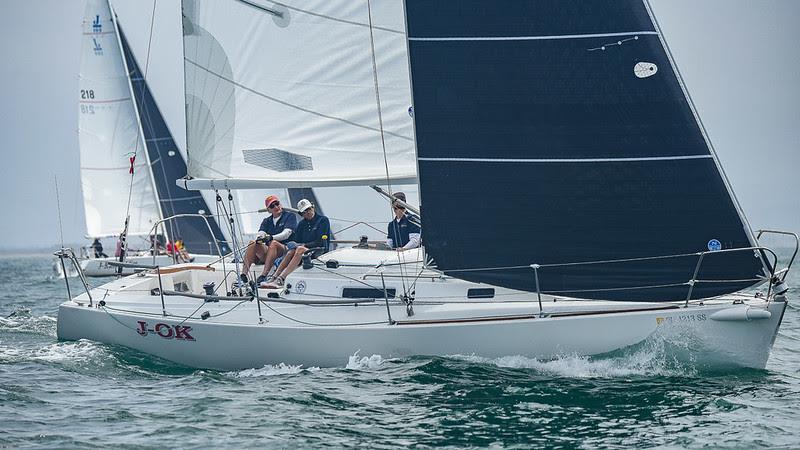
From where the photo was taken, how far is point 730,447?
6.93m

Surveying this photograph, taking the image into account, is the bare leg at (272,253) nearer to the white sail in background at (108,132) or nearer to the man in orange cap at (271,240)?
the man in orange cap at (271,240)

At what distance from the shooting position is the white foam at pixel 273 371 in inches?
381

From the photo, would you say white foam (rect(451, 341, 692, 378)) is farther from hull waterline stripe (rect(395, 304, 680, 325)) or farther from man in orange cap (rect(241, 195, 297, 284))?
man in orange cap (rect(241, 195, 297, 284))

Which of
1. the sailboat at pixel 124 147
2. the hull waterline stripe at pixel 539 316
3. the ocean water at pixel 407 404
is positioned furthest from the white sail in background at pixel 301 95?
the sailboat at pixel 124 147

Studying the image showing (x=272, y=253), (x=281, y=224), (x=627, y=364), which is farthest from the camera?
(x=281, y=224)

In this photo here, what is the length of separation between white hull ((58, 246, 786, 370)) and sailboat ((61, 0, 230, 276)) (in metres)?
19.4

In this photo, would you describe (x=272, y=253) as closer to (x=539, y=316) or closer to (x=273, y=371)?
(x=273, y=371)

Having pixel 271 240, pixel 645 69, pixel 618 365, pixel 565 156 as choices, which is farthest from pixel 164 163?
pixel 618 365

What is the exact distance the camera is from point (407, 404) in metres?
8.21

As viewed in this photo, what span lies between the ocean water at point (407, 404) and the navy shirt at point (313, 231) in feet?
7.15

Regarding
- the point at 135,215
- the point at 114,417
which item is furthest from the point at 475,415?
the point at 135,215

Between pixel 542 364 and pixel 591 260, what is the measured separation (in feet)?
3.80

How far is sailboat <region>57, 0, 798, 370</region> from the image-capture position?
911cm

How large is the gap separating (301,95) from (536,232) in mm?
3464
